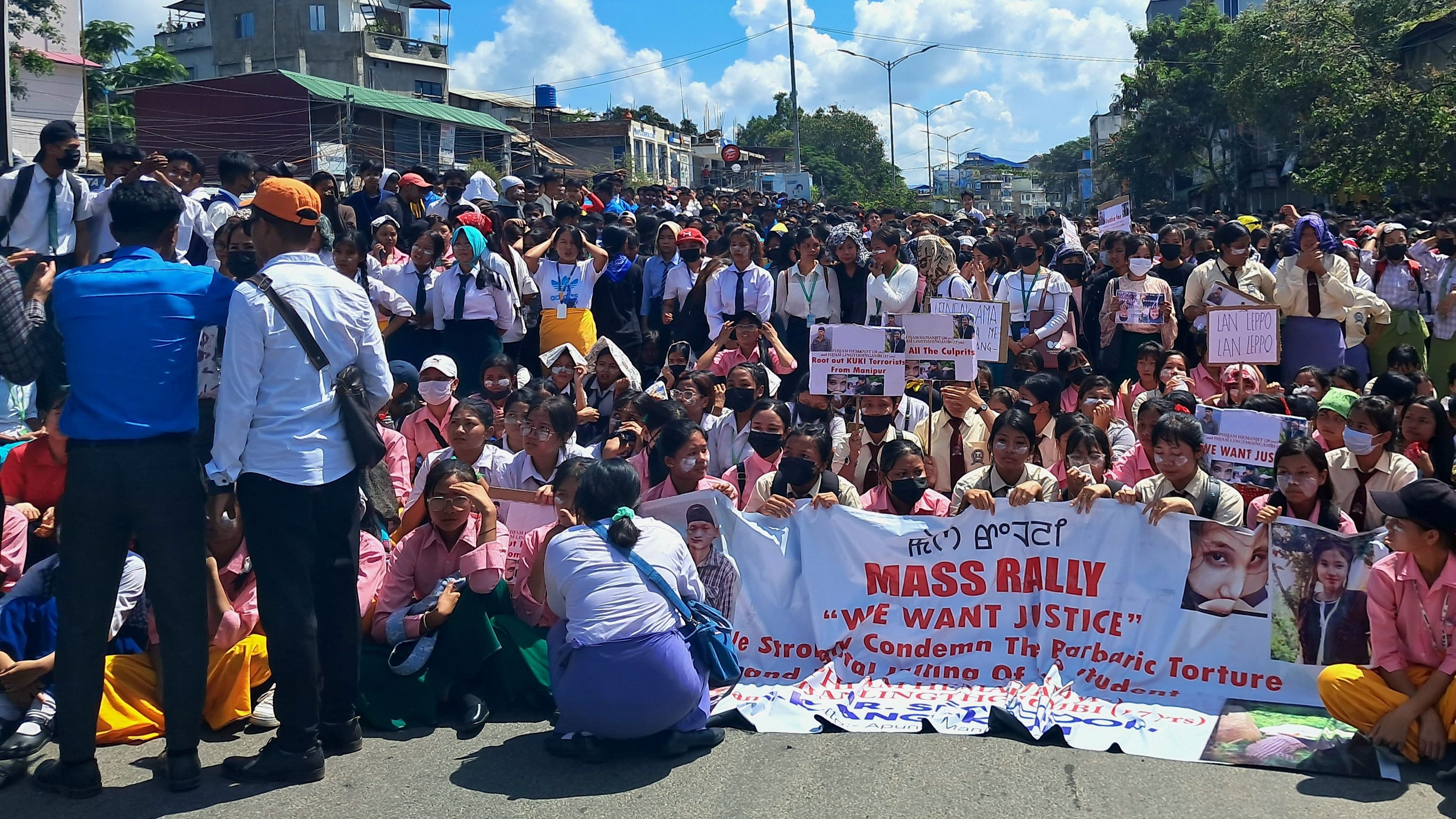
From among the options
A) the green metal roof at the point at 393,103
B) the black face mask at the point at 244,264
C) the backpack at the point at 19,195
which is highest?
the green metal roof at the point at 393,103

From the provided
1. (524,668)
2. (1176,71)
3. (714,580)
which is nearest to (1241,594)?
(714,580)

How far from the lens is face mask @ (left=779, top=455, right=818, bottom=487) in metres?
6.43

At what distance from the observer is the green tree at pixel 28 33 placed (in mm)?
33844

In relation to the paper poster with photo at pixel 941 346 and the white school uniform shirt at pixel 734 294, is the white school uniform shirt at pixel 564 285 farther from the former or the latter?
the paper poster with photo at pixel 941 346

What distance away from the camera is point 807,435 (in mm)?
6527

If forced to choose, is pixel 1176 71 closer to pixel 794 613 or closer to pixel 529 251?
pixel 529 251

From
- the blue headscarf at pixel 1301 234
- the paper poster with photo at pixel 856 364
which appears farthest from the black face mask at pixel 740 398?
the blue headscarf at pixel 1301 234

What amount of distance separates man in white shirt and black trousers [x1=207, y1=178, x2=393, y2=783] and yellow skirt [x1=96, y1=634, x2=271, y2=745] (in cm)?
57

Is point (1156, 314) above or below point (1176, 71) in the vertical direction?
below

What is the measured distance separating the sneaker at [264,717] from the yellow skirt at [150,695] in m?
0.03

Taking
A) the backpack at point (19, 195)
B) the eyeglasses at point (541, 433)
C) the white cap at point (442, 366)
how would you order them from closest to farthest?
the eyeglasses at point (541, 433)
the white cap at point (442, 366)
the backpack at point (19, 195)

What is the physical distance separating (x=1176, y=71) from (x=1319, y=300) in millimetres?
40120

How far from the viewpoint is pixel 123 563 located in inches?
178

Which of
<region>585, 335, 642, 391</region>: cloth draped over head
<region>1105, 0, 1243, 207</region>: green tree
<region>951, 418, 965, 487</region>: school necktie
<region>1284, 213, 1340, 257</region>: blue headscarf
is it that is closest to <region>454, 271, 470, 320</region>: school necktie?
<region>585, 335, 642, 391</region>: cloth draped over head
